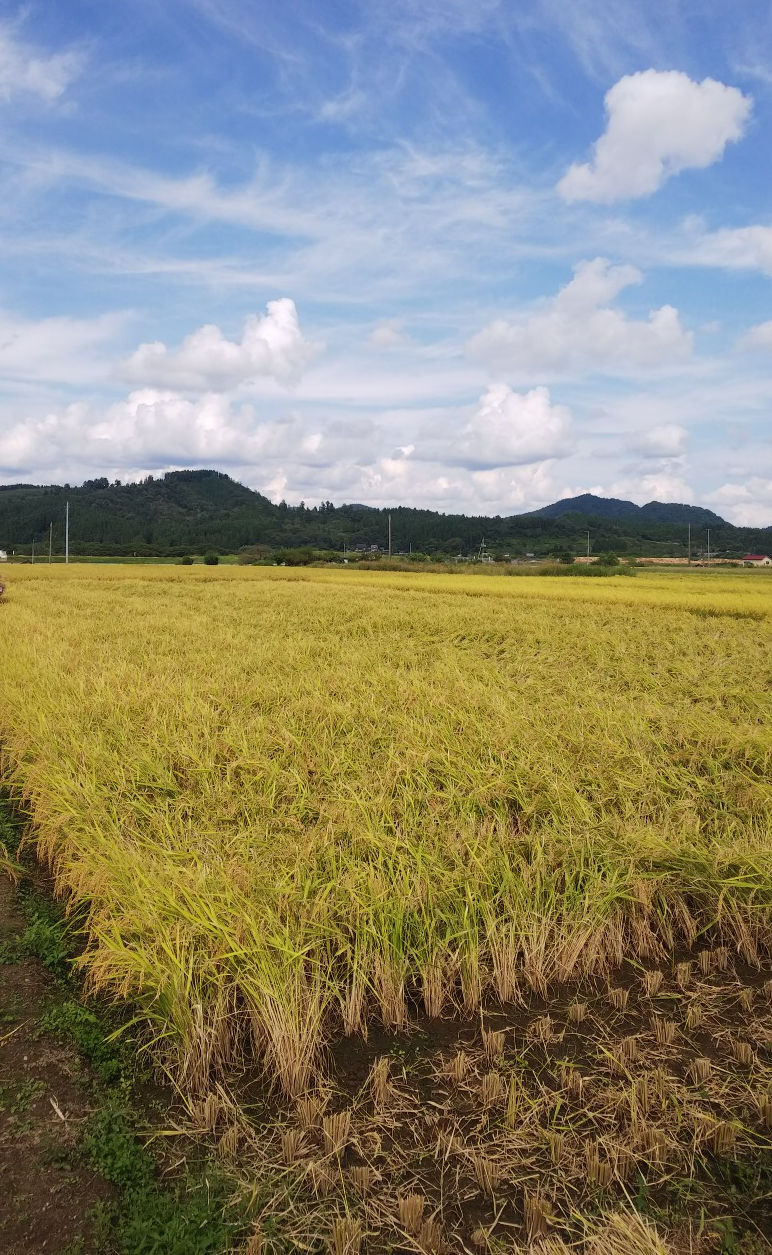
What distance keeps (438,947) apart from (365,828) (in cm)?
85

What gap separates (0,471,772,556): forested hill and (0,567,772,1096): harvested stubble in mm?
65290

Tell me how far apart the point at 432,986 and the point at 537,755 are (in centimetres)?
218

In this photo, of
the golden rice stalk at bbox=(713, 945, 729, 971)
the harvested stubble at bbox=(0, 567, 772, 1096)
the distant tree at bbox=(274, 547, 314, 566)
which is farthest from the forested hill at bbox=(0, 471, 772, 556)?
the golden rice stalk at bbox=(713, 945, 729, 971)

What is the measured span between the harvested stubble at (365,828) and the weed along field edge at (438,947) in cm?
2

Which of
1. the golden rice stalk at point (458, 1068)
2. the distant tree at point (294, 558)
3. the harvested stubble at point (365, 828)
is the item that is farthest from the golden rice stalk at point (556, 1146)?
the distant tree at point (294, 558)

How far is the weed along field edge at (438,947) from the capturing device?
1.70 m

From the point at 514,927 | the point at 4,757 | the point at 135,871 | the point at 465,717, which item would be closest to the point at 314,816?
the point at 135,871

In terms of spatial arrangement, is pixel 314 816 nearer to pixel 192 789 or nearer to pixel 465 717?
pixel 192 789

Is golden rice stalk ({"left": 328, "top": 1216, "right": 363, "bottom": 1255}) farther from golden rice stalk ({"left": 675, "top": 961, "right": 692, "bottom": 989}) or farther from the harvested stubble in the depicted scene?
golden rice stalk ({"left": 675, "top": 961, "right": 692, "bottom": 989})

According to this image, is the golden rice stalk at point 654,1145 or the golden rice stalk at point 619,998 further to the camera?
the golden rice stalk at point 619,998

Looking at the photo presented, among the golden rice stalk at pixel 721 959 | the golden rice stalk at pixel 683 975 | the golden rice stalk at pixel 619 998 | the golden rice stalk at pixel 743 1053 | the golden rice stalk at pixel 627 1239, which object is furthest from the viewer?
the golden rice stalk at pixel 721 959

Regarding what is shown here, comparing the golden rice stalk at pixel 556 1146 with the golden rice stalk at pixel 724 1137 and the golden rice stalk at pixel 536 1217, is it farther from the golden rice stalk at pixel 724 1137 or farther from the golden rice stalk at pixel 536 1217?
the golden rice stalk at pixel 724 1137

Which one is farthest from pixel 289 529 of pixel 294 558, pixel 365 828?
pixel 365 828

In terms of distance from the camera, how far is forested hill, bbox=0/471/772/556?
77938 millimetres
